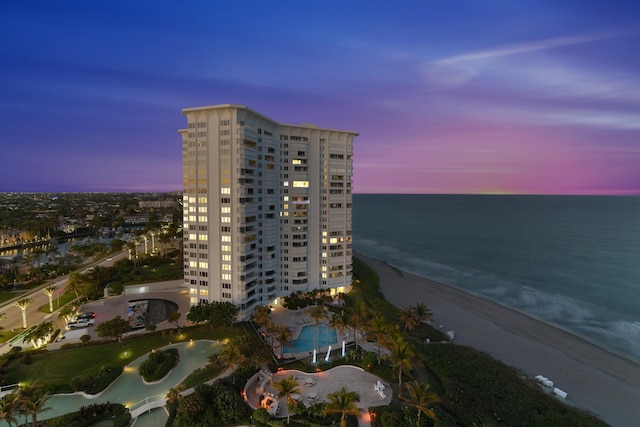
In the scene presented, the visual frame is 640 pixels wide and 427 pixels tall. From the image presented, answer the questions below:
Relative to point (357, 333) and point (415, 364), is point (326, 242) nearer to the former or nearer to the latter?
point (357, 333)

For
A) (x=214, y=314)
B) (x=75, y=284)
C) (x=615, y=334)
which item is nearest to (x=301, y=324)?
(x=214, y=314)

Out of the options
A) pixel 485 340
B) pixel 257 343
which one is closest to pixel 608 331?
pixel 485 340

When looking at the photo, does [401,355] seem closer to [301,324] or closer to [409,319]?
[409,319]

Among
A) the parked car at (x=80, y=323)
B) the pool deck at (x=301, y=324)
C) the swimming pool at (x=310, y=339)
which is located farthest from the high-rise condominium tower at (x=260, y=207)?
the parked car at (x=80, y=323)

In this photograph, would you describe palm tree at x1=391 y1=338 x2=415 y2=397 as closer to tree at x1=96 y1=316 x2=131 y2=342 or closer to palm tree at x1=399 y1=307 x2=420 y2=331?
palm tree at x1=399 y1=307 x2=420 y2=331

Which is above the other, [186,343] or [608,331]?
[186,343]

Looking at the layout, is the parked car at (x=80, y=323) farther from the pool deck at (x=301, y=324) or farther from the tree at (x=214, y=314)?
the pool deck at (x=301, y=324)
